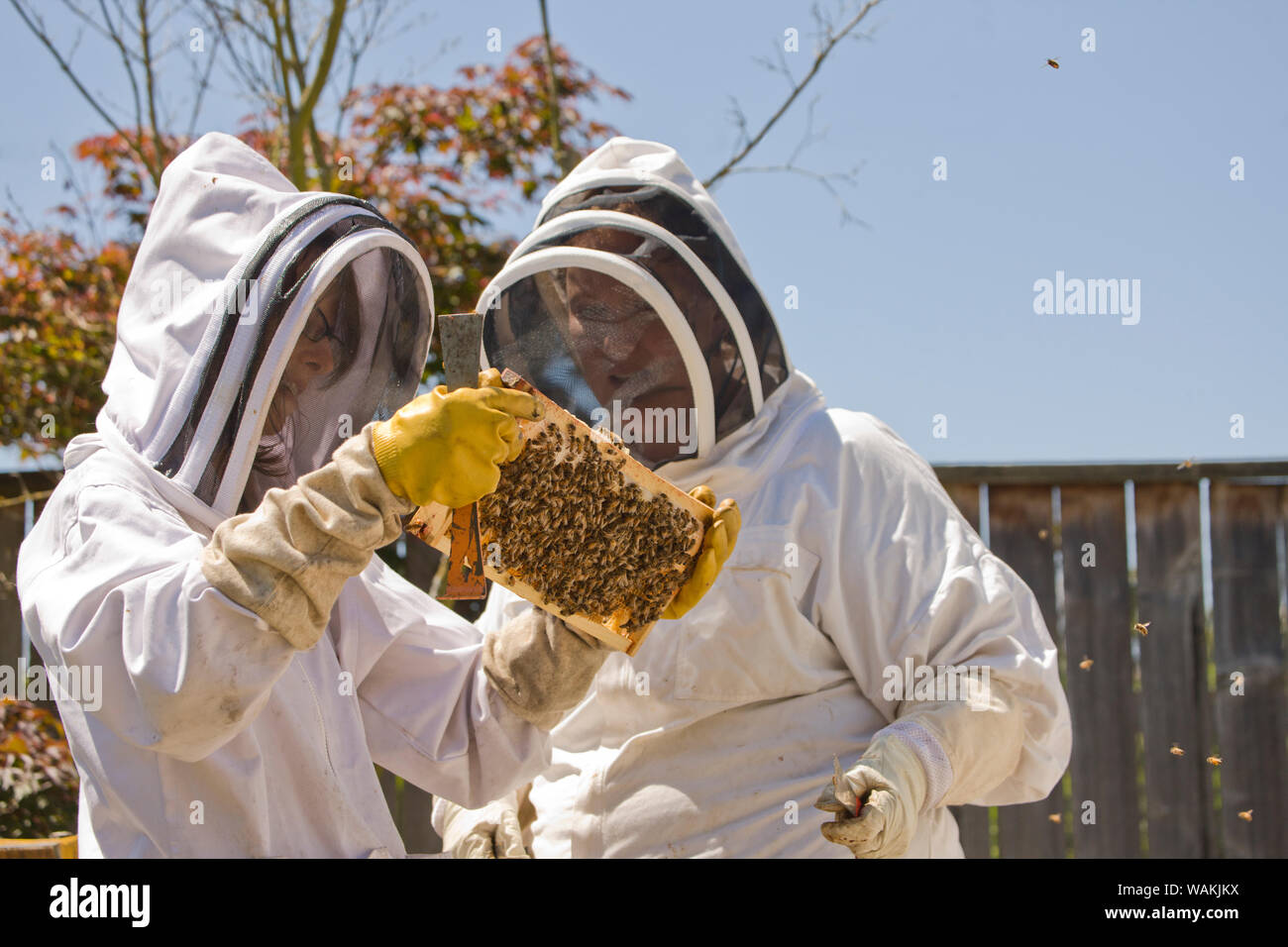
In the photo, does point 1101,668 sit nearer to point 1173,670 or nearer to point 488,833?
point 1173,670

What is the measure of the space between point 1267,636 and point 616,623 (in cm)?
371

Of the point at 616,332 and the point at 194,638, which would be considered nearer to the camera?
the point at 194,638

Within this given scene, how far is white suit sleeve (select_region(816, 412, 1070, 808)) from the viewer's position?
3217 millimetres

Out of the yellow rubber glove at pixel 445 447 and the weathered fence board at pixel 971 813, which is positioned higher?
the yellow rubber glove at pixel 445 447

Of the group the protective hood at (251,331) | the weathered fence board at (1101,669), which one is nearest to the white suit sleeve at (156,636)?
the protective hood at (251,331)

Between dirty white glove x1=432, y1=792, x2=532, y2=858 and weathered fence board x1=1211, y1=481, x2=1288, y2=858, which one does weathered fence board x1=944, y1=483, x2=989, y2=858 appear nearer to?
weathered fence board x1=1211, y1=481, x2=1288, y2=858

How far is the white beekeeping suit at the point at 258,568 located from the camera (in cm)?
230

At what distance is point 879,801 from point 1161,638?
2.98 m

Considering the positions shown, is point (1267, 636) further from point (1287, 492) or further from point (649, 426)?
point (649, 426)

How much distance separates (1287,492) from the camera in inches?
205

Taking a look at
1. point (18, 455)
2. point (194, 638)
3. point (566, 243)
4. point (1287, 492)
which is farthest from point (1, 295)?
point (1287, 492)

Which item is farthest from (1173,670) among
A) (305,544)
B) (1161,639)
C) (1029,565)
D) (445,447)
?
(305,544)

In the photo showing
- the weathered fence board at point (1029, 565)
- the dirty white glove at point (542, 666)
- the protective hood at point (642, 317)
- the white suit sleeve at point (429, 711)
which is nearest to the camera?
the dirty white glove at point (542, 666)

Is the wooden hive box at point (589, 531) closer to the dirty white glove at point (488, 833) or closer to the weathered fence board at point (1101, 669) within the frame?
the dirty white glove at point (488, 833)
